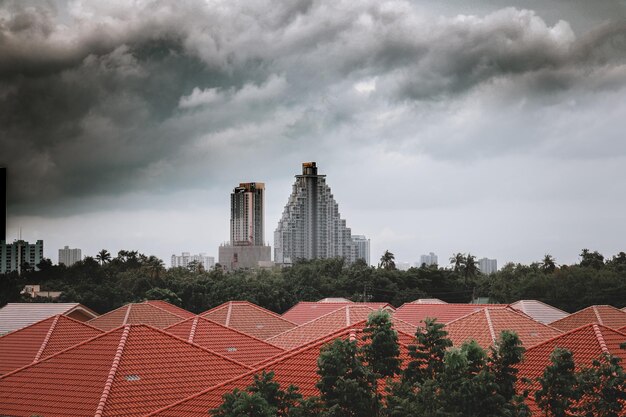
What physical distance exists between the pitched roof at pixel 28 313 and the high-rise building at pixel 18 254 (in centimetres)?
9592

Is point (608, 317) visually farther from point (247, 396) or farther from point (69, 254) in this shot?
point (69, 254)

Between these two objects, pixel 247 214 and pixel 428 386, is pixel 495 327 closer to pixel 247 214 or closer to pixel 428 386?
pixel 428 386

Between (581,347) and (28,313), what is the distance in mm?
30406

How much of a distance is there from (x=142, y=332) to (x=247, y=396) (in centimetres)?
831

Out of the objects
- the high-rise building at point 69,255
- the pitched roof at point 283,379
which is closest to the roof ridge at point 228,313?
the pitched roof at point 283,379

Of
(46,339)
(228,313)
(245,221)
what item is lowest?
(46,339)

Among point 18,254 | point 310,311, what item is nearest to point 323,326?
point 310,311

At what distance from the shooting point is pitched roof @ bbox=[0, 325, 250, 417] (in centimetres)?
1452

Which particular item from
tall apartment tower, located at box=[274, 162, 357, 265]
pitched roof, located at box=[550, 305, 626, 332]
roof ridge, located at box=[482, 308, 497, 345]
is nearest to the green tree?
roof ridge, located at box=[482, 308, 497, 345]

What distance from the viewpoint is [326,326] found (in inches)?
953

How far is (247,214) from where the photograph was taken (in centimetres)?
14962

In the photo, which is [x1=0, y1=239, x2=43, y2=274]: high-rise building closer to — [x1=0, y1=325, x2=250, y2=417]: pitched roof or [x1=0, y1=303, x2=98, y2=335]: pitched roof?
[x1=0, y1=303, x2=98, y2=335]: pitched roof

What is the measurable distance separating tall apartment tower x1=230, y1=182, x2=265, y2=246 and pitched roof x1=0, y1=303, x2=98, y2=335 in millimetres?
108544

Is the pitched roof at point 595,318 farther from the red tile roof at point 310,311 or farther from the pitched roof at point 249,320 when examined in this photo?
the pitched roof at point 249,320
